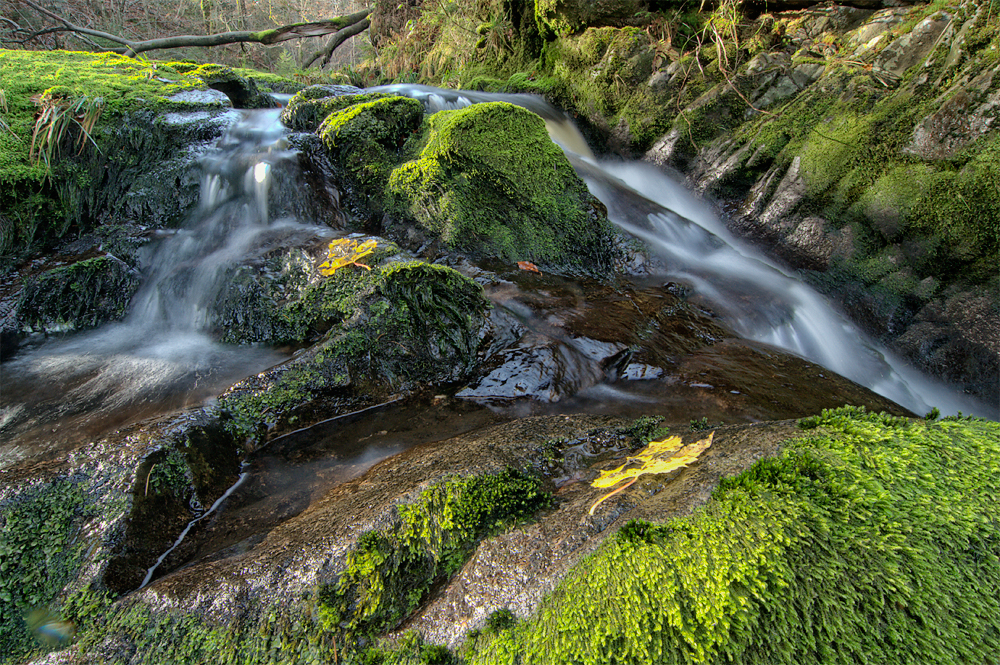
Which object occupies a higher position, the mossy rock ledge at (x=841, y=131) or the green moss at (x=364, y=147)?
the mossy rock ledge at (x=841, y=131)

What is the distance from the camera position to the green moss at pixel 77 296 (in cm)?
362

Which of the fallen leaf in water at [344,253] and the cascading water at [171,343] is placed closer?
the cascading water at [171,343]

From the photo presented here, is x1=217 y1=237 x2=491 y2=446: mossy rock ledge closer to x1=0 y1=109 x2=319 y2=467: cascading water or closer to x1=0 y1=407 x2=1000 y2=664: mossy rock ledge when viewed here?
x1=0 y1=109 x2=319 y2=467: cascading water

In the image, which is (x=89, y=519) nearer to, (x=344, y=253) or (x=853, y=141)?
(x=344, y=253)

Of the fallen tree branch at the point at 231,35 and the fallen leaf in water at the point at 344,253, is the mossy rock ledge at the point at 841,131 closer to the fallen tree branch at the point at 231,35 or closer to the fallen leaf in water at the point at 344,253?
the fallen leaf in water at the point at 344,253

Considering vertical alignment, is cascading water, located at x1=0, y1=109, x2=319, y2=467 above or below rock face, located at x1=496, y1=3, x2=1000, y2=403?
below

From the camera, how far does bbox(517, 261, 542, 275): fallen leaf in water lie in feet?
14.3

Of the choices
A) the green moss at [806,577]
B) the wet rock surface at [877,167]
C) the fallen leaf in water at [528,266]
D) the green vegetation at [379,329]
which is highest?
the wet rock surface at [877,167]

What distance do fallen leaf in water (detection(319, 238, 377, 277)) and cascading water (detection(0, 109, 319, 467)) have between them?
650 mm

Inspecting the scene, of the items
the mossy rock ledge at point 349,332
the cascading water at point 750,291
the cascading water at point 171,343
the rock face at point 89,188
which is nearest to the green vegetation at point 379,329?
the mossy rock ledge at point 349,332

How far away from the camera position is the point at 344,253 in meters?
3.48

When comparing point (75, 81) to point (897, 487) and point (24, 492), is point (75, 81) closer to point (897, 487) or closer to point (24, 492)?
point (24, 492)

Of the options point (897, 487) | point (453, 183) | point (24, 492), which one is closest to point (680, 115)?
point (453, 183)

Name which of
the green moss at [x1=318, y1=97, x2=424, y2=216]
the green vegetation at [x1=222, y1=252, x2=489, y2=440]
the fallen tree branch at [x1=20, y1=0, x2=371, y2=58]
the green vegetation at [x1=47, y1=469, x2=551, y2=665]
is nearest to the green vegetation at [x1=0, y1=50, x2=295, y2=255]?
the green moss at [x1=318, y1=97, x2=424, y2=216]
